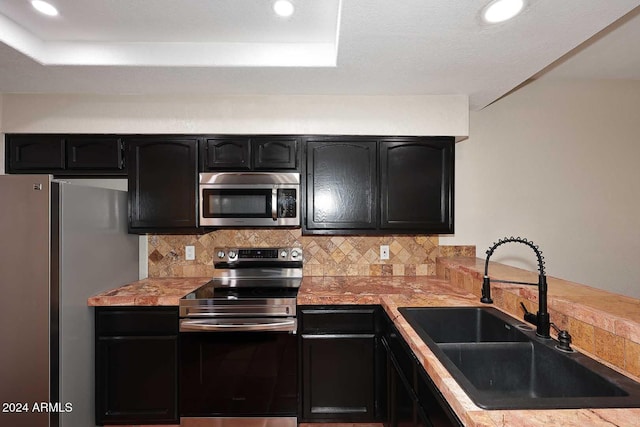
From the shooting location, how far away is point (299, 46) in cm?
190

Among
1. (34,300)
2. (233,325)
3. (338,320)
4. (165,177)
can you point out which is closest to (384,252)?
(338,320)

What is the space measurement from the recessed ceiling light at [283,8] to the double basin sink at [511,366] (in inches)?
63.6

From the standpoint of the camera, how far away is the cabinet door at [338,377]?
2.12 metres

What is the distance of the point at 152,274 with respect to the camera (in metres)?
2.72

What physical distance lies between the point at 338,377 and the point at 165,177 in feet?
6.04

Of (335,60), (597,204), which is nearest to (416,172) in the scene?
(335,60)

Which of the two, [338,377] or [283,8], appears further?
[338,377]

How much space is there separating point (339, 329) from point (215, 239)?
1.28m

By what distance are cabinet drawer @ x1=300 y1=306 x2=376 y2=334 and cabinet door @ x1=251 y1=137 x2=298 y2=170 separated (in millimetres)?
1031

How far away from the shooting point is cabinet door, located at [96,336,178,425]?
83.0 inches

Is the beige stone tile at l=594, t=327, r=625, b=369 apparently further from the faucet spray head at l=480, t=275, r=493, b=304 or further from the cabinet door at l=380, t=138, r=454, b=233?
the cabinet door at l=380, t=138, r=454, b=233

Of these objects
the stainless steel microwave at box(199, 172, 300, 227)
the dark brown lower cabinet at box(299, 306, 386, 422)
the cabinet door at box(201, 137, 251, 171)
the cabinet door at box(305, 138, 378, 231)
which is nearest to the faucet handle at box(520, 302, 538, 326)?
the dark brown lower cabinet at box(299, 306, 386, 422)

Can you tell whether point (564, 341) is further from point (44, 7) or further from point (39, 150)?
point (39, 150)

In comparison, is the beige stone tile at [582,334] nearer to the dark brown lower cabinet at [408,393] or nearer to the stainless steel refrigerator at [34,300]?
the dark brown lower cabinet at [408,393]
